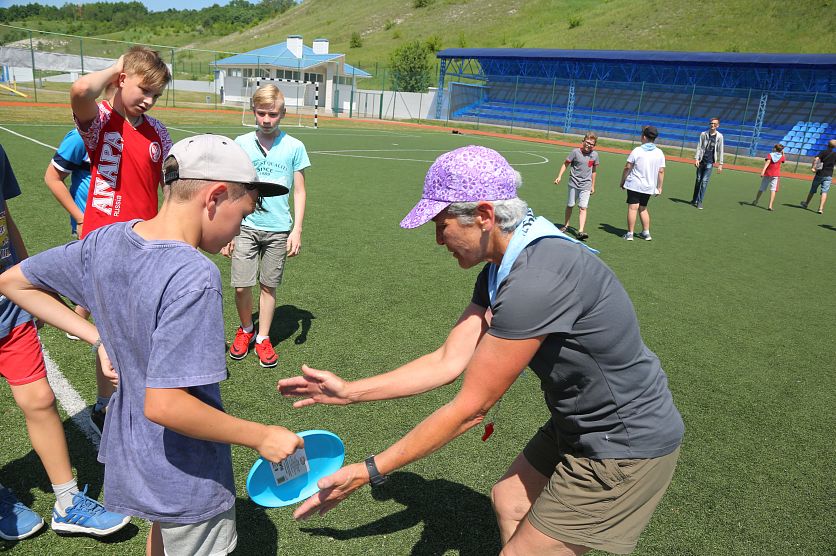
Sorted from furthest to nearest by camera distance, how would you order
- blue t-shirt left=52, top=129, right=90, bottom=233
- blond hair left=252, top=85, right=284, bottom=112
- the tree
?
the tree
blond hair left=252, top=85, right=284, bottom=112
blue t-shirt left=52, top=129, right=90, bottom=233

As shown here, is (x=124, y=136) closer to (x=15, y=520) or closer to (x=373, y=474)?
(x=15, y=520)

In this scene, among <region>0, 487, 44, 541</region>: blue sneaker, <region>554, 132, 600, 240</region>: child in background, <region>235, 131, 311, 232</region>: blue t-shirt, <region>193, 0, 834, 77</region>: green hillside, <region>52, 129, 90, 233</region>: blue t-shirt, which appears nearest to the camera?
<region>0, 487, 44, 541</region>: blue sneaker

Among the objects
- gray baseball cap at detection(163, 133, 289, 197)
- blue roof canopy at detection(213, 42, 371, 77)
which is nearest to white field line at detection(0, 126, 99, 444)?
gray baseball cap at detection(163, 133, 289, 197)

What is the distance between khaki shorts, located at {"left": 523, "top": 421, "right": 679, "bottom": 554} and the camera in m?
2.41

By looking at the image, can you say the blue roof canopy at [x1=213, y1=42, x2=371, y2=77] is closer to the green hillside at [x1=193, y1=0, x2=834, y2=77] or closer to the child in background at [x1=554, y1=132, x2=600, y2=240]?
the green hillside at [x1=193, y1=0, x2=834, y2=77]

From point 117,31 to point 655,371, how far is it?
141 m

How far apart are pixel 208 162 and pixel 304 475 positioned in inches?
54.0

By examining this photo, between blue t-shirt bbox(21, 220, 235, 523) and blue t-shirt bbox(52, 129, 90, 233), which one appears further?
blue t-shirt bbox(52, 129, 90, 233)

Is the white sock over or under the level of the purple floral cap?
under

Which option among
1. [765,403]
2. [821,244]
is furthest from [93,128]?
[821,244]

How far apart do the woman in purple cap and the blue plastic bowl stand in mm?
220

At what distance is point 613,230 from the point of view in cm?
1341

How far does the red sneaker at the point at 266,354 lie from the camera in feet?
18.2

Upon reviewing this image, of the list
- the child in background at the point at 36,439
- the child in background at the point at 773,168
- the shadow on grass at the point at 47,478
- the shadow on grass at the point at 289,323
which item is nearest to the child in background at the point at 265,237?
the shadow on grass at the point at 289,323
